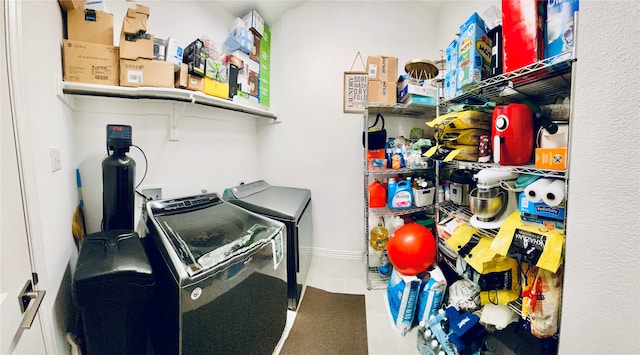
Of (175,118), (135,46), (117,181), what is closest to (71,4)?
(135,46)

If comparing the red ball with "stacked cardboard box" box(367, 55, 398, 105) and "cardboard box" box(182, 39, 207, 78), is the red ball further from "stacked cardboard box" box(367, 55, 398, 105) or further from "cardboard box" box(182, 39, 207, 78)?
"cardboard box" box(182, 39, 207, 78)

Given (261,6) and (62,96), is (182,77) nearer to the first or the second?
(62,96)

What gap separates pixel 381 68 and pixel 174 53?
1.66 meters

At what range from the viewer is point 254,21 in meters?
2.33

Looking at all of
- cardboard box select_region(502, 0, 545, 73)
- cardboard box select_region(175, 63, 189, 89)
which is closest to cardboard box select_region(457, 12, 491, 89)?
cardboard box select_region(502, 0, 545, 73)

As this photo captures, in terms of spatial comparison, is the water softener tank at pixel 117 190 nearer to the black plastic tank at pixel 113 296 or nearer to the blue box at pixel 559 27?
the black plastic tank at pixel 113 296

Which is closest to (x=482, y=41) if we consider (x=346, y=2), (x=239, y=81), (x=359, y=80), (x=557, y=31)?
(x=557, y=31)

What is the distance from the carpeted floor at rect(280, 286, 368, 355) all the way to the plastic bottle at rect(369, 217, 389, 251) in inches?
18.4

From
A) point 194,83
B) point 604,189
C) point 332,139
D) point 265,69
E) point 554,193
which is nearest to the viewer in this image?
point 604,189

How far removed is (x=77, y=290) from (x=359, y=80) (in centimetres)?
258

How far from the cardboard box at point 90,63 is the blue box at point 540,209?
242 centimetres

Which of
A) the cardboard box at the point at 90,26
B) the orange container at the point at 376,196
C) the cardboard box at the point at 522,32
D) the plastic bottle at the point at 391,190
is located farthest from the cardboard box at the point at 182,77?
the cardboard box at the point at 522,32

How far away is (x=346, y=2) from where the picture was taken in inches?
93.4

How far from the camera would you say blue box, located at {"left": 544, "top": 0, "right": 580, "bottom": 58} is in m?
0.88
